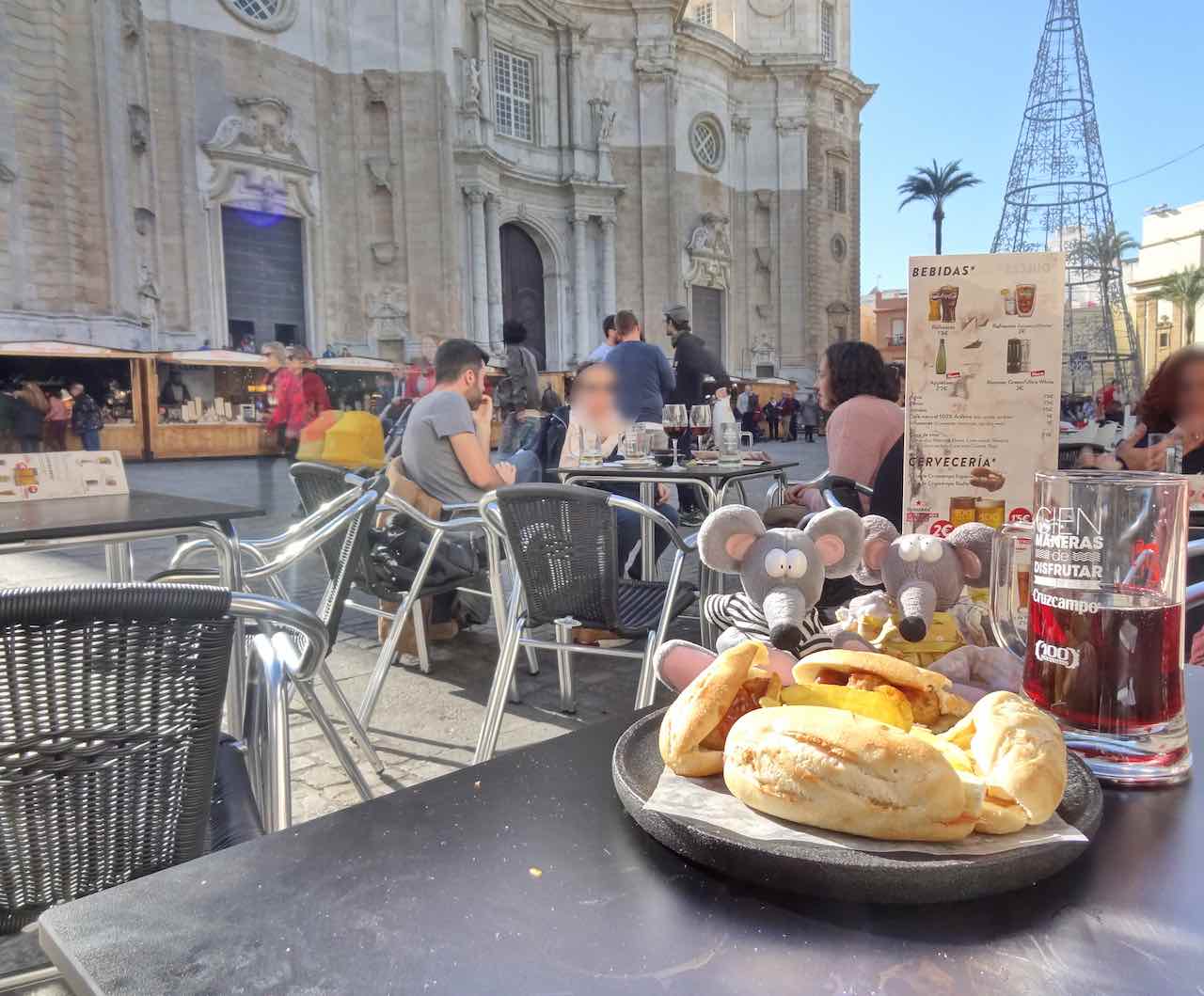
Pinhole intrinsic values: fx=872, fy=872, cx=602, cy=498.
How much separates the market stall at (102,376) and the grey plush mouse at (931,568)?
14.1 m

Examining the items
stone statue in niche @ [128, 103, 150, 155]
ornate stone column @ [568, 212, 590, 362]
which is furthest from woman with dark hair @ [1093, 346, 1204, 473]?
ornate stone column @ [568, 212, 590, 362]

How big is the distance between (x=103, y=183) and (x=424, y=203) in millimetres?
6832

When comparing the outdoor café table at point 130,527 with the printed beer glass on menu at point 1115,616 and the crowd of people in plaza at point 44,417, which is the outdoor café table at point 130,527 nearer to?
the printed beer glass on menu at point 1115,616

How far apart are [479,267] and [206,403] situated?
909 centimetres

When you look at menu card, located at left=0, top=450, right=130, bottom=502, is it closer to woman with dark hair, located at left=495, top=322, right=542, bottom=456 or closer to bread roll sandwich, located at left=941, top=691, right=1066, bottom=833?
woman with dark hair, located at left=495, top=322, right=542, bottom=456

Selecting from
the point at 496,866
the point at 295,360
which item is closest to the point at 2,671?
the point at 496,866

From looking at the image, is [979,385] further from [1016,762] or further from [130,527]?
[130,527]

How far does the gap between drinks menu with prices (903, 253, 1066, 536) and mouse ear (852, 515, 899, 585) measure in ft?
0.64

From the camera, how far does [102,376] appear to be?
13617 millimetres

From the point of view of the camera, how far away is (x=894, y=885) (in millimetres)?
521

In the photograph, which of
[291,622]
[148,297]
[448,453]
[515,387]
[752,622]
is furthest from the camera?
[148,297]

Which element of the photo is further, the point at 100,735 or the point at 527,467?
the point at 527,467

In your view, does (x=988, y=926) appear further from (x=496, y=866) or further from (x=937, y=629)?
(x=937, y=629)

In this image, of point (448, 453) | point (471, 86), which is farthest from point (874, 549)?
point (471, 86)
